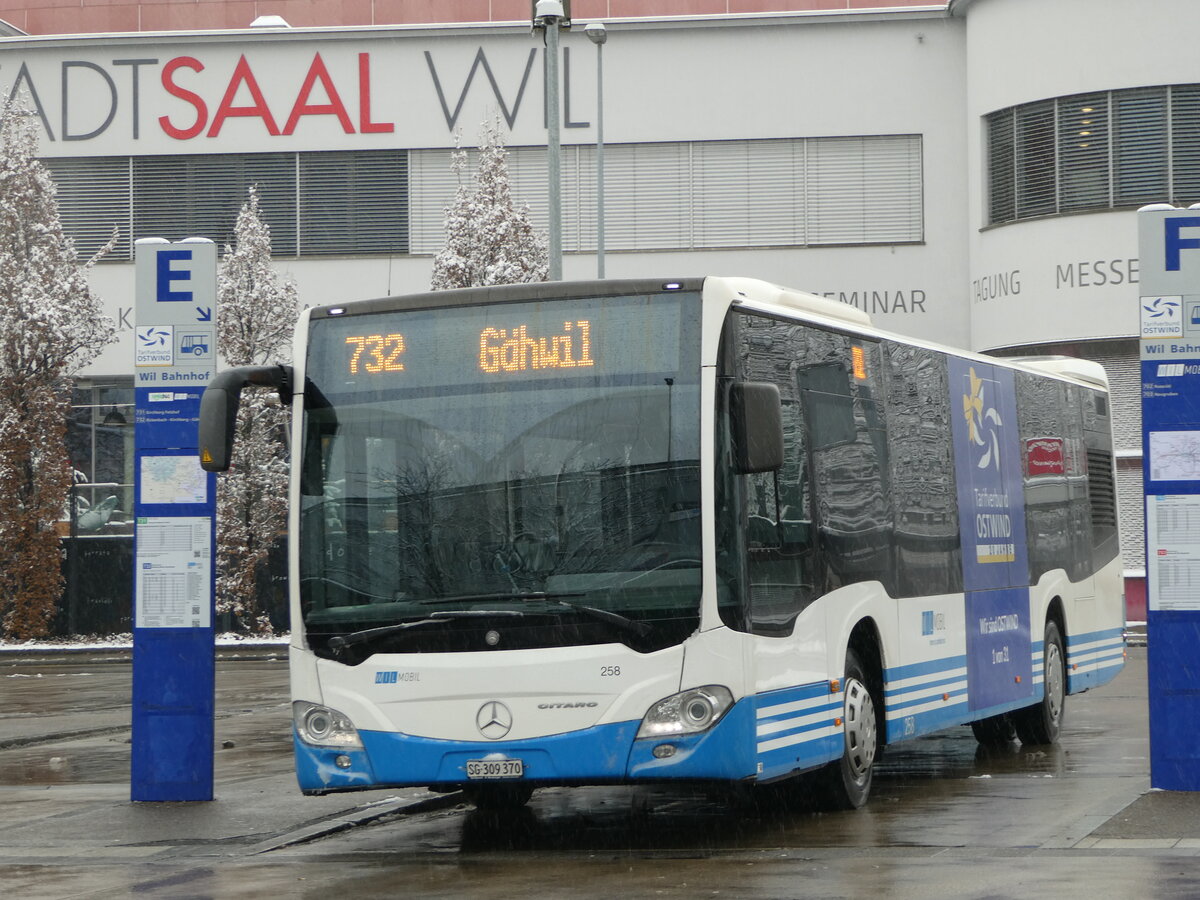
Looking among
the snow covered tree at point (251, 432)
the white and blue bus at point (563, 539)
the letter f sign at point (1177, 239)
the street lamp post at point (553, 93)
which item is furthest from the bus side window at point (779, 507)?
the snow covered tree at point (251, 432)

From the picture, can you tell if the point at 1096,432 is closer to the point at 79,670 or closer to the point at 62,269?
the point at 79,670

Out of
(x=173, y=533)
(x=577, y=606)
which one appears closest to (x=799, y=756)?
(x=577, y=606)

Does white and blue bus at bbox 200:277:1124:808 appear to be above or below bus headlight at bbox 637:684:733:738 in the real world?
above

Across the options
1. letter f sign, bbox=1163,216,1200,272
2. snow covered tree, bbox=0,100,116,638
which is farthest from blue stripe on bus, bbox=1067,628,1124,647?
snow covered tree, bbox=0,100,116,638

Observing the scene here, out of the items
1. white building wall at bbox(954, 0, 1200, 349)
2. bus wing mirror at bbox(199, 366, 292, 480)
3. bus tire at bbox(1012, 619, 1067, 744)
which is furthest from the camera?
white building wall at bbox(954, 0, 1200, 349)

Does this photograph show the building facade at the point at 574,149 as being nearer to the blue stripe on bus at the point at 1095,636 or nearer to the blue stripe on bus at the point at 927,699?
the blue stripe on bus at the point at 1095,636

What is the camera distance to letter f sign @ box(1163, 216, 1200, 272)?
11.5m

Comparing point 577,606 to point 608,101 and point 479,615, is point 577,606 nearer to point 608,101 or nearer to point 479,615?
point 479,615

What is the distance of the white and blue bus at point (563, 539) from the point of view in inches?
381

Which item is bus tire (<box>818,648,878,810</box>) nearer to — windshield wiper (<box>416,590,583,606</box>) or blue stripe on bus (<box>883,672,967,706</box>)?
blue stripe on bus (<box>883,672,967,706</box>)

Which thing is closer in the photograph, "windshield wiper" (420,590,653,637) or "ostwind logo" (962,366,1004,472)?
"windshield wiper" (420,590,653,637)

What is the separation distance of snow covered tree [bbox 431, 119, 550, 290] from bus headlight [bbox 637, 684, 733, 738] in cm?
2199


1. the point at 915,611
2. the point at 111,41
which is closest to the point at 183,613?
the point at 915,611

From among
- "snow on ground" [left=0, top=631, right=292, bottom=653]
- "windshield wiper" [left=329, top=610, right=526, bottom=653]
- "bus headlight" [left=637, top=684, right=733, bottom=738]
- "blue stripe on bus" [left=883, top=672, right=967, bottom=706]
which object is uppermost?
"windshield wiper" [left=329, top=610, right=526, bottom=653]
